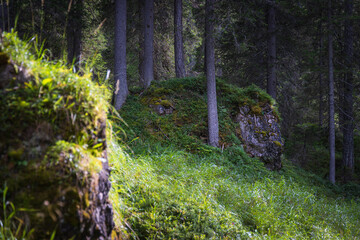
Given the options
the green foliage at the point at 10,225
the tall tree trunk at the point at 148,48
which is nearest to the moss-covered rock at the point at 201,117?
the tall tree trunk at the point at 148,48

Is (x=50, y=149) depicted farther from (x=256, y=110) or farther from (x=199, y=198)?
(x=256, y=110)

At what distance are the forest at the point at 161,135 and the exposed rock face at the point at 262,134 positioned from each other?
0.04 m

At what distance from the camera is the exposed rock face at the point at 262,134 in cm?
833

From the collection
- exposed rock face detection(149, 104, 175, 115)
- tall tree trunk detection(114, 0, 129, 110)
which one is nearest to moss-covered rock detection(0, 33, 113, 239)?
exposed rock face detection(149, 104, 175, 115)

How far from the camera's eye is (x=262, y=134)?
8.54m

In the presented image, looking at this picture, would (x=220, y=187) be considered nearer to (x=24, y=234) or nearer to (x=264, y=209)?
(x=264, y=209)

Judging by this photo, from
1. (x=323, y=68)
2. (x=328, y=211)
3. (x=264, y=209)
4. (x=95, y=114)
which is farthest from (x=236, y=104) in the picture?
(x=95, y=114)

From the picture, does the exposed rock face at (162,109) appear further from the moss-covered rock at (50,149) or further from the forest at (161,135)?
the moss-covered rock at (50,149)

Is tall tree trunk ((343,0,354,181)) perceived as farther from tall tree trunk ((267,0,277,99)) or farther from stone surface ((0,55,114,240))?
stone surface ((0,55,114,240))

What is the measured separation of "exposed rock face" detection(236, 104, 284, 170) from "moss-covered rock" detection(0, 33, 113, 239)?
274 inches

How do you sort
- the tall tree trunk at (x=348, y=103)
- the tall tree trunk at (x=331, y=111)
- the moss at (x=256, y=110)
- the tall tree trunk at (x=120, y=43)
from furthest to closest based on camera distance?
the tall tree trunk at (x=348, y=103)
the tall tree trunk at (x=331, y=111)
the moss at (x=256, y=110)
the tall tree trunk at (x=120, y=43)

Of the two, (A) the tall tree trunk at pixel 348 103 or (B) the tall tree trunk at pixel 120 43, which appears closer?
(B) the tall tree trunk at pixel 120 43

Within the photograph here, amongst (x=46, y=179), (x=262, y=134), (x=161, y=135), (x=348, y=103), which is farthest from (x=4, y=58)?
→ (x=348, y=103)

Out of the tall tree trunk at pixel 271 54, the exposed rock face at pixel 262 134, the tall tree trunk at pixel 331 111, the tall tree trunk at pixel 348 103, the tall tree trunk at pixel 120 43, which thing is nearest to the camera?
the exposed rock face at pixel 262 134
